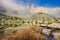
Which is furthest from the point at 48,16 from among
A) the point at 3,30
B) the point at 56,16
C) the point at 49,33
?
the point at 3,30

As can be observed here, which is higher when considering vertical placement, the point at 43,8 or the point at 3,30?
the point at 43,8

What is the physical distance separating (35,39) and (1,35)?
0.93 m

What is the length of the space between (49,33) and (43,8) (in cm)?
88

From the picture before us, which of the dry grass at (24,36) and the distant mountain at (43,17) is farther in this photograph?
the distant mountain at (43,17)

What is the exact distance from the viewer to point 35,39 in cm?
511

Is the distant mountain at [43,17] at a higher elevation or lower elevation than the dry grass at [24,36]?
higher

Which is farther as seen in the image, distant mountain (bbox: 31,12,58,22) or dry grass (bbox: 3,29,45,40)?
distant mountain (bbox: 31,12,58,22)

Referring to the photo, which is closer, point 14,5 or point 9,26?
point 9,26

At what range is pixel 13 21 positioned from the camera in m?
5.35

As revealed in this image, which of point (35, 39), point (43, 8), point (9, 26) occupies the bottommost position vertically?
point (35, 39)

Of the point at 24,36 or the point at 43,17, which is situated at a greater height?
the point at 43,17

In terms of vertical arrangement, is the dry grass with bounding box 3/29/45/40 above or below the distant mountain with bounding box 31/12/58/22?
below

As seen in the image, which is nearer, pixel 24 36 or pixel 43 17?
pixel 24 36

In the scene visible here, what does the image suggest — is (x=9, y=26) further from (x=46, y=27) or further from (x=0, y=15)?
(x=46, y=27)
